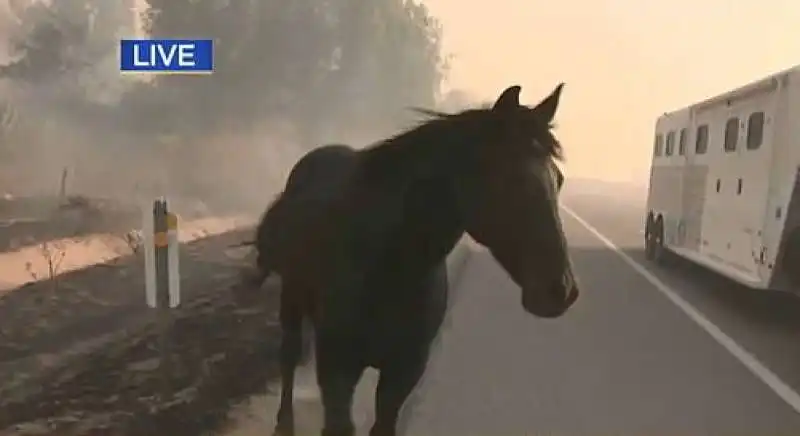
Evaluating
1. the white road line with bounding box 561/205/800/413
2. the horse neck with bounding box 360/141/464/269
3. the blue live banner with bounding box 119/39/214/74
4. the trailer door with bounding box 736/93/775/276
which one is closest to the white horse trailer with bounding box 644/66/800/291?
the trailer door with bounding box 736/93/775/276

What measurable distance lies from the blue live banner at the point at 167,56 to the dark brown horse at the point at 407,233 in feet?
2.64

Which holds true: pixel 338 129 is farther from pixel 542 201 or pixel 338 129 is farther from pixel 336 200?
pixel 542 201

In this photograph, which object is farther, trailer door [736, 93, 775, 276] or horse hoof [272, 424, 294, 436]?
trailer door [736, 93, 775, 276]

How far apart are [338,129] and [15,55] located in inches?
67.4

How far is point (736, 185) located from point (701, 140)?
1533 millimetres

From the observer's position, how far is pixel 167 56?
4.09 meters

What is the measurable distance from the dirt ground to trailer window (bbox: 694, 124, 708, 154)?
6.81 meters

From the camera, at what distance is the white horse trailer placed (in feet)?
25.3

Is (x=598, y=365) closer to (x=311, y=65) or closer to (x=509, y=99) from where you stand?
(x=311, y=65)

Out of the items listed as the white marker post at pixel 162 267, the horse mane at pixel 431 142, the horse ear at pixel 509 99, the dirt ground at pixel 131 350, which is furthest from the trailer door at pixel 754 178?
the horse ear at pixel 509 99


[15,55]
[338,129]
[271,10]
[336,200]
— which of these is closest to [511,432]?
[338,129]

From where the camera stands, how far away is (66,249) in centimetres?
488

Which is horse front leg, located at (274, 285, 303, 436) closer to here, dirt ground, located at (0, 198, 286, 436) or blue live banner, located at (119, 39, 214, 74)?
dirt ground, located at (0, 198, 286, 436)

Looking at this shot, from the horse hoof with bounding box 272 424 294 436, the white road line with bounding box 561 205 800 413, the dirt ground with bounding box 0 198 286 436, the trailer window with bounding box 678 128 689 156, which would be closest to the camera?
the horse hoof with bounding box 272 424 294 436
